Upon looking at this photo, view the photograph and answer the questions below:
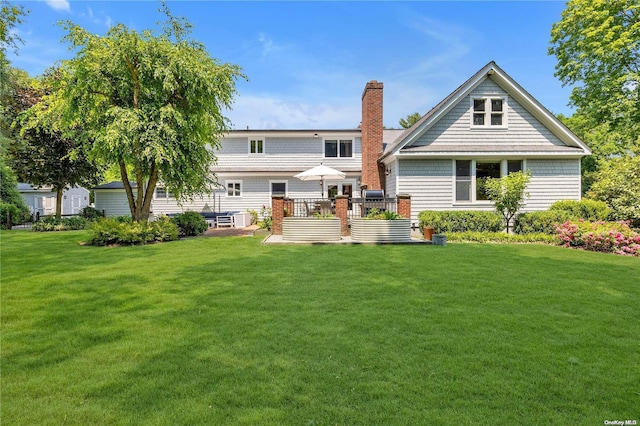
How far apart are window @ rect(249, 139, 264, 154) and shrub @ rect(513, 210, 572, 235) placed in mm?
16319

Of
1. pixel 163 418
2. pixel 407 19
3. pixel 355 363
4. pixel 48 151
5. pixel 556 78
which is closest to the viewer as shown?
pixel 163 418

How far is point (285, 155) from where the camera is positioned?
23.7m

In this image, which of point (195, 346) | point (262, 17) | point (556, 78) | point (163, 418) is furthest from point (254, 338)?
point (556, 78)

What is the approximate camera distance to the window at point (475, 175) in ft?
51.6

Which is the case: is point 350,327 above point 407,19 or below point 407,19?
below

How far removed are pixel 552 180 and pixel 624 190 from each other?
2531 mm

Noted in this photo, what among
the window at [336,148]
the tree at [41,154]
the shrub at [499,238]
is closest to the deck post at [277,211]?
the shrub at [499,238]

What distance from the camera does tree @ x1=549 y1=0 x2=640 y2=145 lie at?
65.6 ft

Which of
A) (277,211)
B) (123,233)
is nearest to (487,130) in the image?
(277,211)

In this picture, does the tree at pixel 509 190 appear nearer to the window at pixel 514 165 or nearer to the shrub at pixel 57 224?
the window at pixel 514 165

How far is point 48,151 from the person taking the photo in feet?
63.4

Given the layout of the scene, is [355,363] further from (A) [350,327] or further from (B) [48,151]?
(B) [48,151]

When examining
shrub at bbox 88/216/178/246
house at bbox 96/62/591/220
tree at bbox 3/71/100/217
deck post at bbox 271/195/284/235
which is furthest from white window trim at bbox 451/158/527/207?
tree at bbox 3/71/100/217

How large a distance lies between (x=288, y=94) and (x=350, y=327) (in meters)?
18.3
